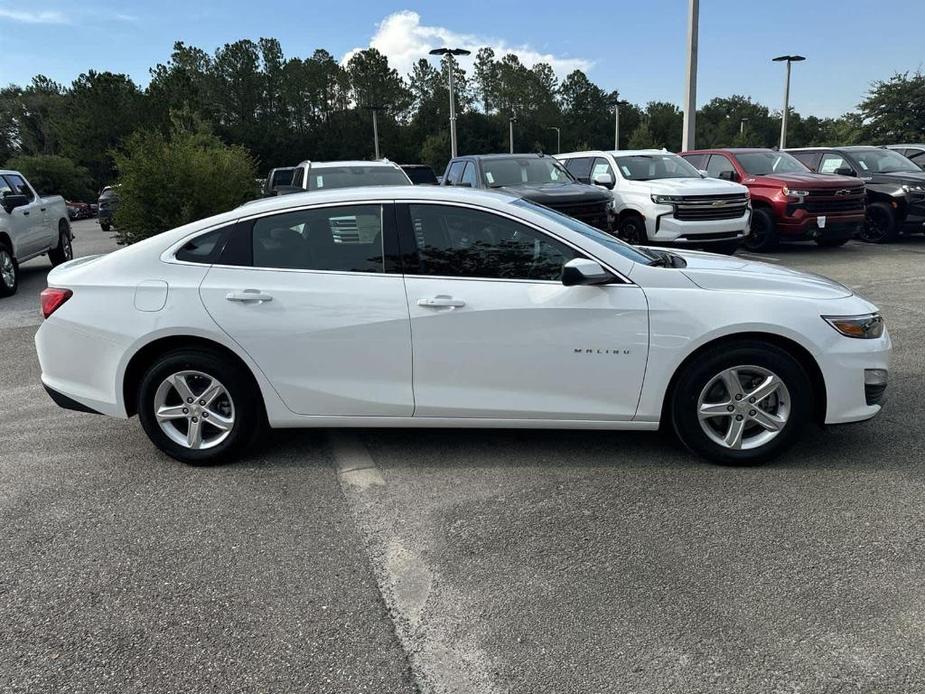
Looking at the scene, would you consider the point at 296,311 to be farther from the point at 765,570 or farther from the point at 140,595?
the point at 765,570

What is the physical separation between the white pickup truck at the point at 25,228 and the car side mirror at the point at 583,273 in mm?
9992

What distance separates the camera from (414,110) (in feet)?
317

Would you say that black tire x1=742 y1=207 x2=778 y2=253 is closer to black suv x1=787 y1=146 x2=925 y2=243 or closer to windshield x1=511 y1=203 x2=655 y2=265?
black suv x1=787 y1=146 x2=925 y2=243

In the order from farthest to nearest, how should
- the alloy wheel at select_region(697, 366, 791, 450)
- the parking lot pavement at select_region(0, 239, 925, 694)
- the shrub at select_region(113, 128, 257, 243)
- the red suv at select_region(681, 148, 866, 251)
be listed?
1. the red suv at select_region(681, 148, 866, 251)
2. the shrub at select_region(113, 128, 257, 243)
3. the alloy wheel at select_region(697, 366, 791, 450)
4. the parking lot pavement at select_region(0, 239, 925, 694)

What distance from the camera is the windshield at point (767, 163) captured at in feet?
44.6

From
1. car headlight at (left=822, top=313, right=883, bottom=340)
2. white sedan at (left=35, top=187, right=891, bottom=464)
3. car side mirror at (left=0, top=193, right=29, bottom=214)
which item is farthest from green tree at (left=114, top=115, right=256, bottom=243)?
car headlight at (left=822, top=313, right=883, bottom=340)

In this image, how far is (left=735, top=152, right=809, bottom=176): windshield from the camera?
13598 mm

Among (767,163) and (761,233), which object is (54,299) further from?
(767,163)

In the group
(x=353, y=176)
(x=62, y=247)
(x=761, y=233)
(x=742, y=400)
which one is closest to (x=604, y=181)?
(x=761, y=233)

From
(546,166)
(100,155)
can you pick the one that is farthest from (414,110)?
(546,166)

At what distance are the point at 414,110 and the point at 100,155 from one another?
4688 cm

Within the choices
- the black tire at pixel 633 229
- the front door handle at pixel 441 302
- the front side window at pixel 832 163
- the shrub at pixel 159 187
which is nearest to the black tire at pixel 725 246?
the black tire at pixel 633 229

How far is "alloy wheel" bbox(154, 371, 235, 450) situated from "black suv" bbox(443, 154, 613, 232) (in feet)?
A: 24.0

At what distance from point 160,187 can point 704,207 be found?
8.23 meters
